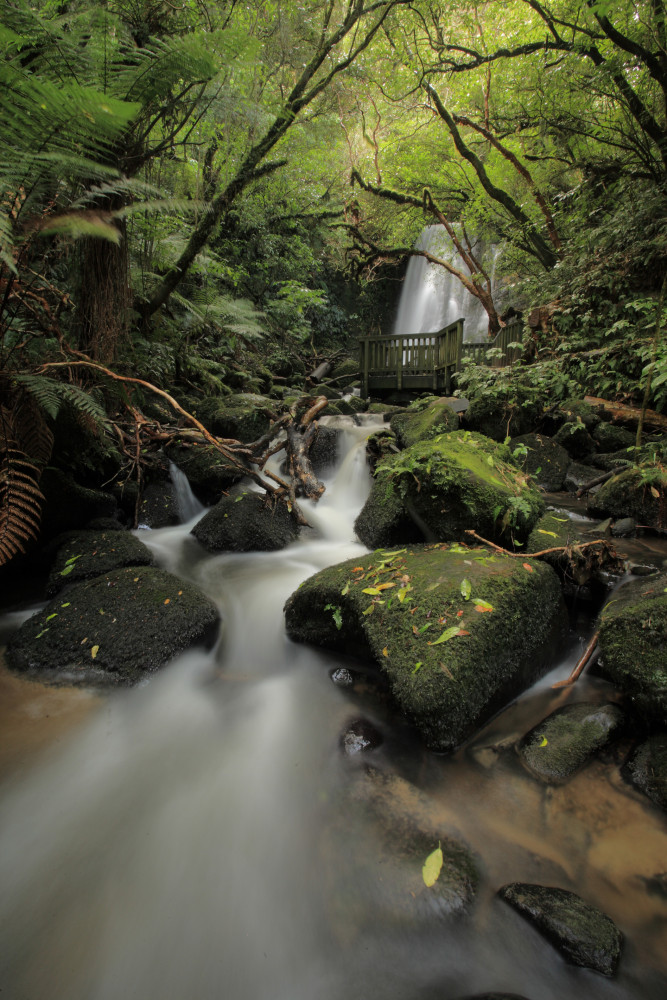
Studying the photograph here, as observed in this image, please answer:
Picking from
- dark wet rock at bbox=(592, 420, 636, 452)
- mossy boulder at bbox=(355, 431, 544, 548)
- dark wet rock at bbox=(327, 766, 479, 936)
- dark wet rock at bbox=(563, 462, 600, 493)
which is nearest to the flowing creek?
dark wet rock at bbox=(327, 766, 479, 936)

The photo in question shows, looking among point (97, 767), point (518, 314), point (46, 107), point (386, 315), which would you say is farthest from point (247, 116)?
point (386, 315)

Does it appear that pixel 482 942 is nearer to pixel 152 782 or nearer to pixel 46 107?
pixel 152 782

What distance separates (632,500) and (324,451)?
15.8 ft

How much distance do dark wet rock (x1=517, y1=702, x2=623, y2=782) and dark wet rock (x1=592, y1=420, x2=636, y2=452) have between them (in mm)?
5300

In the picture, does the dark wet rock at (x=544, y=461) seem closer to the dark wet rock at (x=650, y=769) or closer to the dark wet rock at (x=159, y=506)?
the dark wet rock at (x=650, y=769)

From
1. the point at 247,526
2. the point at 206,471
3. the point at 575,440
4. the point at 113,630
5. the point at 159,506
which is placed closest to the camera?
the point at 113,630

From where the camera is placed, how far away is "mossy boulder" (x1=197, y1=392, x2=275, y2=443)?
7.12 metres

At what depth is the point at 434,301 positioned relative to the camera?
2172cm

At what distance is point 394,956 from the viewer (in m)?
1.55

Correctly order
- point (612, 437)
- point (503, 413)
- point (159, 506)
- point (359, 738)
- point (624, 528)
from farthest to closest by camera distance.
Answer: point (503, 413)
point (612, 437)
point (159, 506)
point (624, 528)
point (359, 738)

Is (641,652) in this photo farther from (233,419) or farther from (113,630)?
(233,419)

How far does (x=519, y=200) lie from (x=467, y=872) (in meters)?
14.3

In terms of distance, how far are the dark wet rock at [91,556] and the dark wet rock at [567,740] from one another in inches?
136

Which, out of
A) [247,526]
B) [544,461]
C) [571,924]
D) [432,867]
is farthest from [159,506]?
[544,461]
